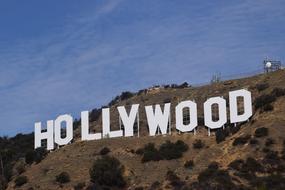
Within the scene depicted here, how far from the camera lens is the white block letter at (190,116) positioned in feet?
277

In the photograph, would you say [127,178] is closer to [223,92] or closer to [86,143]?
[86,143]

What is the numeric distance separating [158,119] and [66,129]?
1317cm

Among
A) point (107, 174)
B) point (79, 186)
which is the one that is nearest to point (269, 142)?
point (107, 174)

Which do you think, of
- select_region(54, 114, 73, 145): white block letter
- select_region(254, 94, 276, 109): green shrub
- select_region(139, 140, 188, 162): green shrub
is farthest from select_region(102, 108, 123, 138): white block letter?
select_region(254, 94, 276, 109): green shrub

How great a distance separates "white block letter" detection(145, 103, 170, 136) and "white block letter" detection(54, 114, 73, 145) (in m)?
11.0

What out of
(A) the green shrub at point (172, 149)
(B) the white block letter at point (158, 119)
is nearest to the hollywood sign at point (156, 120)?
(B) the white block letter at point (158, 119)

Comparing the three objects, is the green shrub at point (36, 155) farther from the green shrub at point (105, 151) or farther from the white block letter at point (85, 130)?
the green shrub at point (105, 151)

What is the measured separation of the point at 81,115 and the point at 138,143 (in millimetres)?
8277

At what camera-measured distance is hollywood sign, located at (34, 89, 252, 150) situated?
8200 cm

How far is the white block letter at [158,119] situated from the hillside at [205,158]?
1276 mm

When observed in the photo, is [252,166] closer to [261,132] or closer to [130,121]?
[261,132]

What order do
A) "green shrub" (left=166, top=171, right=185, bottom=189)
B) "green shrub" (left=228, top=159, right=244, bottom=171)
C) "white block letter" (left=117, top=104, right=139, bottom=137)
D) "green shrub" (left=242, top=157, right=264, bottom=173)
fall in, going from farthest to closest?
"white block letter" (left=117, top=104, right=139, bottom=137), "green shrub" (left=228, top=159, right=244, bottom=171), "green shrub" (left=166, top=171, right=185, bottom=189), "green shrub" (left=242, top=157, right=264, bottom=173)

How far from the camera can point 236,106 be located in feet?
268

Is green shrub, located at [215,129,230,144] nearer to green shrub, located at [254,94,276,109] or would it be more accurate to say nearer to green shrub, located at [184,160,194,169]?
green shrub, located at [254,94,276,109]
